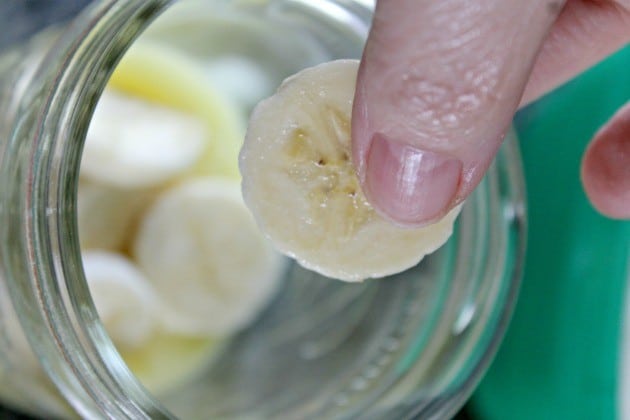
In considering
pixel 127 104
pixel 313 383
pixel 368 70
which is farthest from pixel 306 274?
pixel 368 70

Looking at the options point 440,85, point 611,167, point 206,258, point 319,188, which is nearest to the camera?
point 440,85

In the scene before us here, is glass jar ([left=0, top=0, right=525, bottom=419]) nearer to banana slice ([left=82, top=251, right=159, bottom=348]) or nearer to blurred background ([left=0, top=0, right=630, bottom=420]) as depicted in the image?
banana slice ([left=82, top=251, right=159, bottom=348])

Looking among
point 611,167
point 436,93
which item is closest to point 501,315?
point 611,167

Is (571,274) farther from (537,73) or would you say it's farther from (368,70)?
(368,70)

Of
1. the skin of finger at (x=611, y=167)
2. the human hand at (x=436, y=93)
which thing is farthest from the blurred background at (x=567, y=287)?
the human hand at (x=436, y=93)

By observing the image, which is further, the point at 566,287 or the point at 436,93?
the point at 566,287

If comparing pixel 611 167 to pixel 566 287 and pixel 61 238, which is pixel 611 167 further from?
pixel 61 238

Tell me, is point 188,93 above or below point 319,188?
above

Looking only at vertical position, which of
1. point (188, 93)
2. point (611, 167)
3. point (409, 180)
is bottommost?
point (409, 180)

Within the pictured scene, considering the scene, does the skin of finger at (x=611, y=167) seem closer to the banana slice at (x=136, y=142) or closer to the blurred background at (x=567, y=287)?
the blurred background at (x=567, y=287)

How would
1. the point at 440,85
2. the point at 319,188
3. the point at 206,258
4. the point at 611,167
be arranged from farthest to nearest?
the point at 206,258 → the point at 611,167 → the point at 319,188 → the point at 440,85
